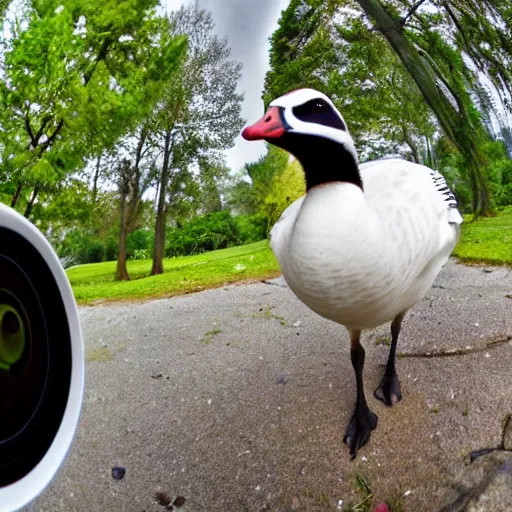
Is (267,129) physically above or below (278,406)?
above

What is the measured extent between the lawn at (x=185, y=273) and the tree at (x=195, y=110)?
0.03 metres

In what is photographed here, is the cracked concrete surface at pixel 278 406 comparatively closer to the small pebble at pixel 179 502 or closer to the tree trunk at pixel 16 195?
the small pebble at pixel 179 502

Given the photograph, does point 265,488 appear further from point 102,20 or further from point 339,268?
point 102,20

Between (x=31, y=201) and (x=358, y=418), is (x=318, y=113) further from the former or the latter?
(x=31, y=201)

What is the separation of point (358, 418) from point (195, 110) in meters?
0.68

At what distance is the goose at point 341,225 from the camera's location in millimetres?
519

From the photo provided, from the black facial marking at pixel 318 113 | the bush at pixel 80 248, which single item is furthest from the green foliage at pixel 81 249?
the black facial marking at pixel 318 113

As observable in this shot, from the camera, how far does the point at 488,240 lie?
3.59 ft

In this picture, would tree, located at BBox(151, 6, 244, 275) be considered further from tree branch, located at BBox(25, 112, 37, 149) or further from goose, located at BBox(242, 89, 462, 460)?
goose, located at BBox(242, 89, 462, 460)

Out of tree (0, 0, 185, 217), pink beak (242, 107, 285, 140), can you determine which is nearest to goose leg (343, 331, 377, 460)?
pink beak (242, 107, 285, 140)

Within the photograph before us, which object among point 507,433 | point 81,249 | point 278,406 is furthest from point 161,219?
point 507,433

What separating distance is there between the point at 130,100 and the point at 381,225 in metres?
0.65

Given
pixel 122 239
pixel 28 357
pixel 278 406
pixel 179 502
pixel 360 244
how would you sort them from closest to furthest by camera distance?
1. pixel 28 357
2. pixel 360 244
3. pixel 179 502
4. pixel 278 406
5. pixel 122 239

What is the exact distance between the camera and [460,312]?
1095 millimetres
